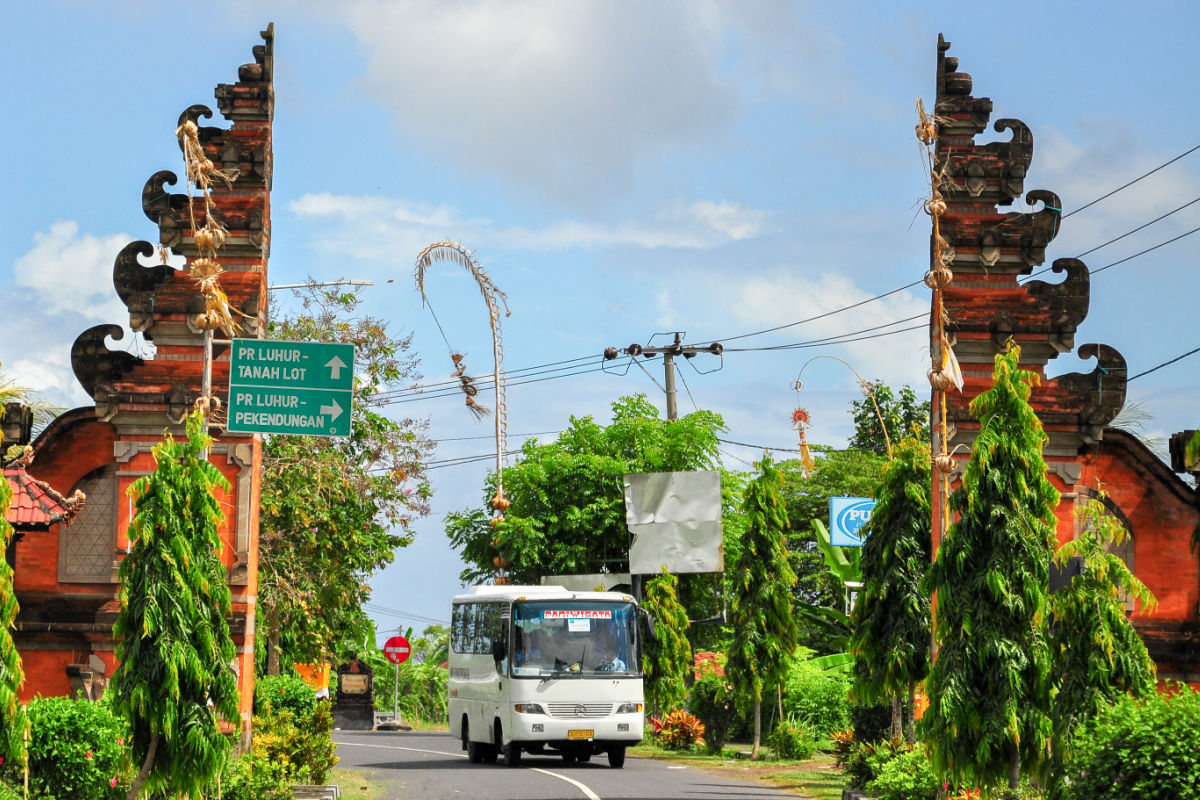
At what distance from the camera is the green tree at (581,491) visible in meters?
45.0

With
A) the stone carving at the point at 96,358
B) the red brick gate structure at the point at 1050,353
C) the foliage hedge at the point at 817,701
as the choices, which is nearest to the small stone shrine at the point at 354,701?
the foliage hedge at the point at 817,701

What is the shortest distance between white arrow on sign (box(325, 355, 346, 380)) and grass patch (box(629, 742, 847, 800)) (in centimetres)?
930

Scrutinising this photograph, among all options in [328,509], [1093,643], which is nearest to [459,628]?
[328,509]

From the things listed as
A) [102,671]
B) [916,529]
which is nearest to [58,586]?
[102,671]

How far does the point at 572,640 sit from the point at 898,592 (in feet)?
25.5

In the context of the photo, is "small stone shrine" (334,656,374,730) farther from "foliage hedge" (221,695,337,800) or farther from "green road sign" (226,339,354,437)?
"green road sign" (226,339,354,437)

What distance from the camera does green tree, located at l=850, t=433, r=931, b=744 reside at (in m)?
22.5

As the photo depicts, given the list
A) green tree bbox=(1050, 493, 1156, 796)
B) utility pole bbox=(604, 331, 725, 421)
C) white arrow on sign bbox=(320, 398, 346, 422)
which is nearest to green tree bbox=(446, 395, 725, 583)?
utility pole bbox=(604, 331, 725, 421)

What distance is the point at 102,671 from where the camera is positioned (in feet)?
82.6

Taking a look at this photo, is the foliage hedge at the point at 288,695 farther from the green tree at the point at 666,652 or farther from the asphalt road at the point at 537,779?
the green tree at the point at 666,652

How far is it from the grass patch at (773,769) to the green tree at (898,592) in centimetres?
190

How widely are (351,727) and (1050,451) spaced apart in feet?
107

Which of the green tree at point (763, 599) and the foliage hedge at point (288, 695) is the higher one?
the green tree at point (763, 599)

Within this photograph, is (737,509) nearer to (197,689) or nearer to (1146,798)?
(197,689)
